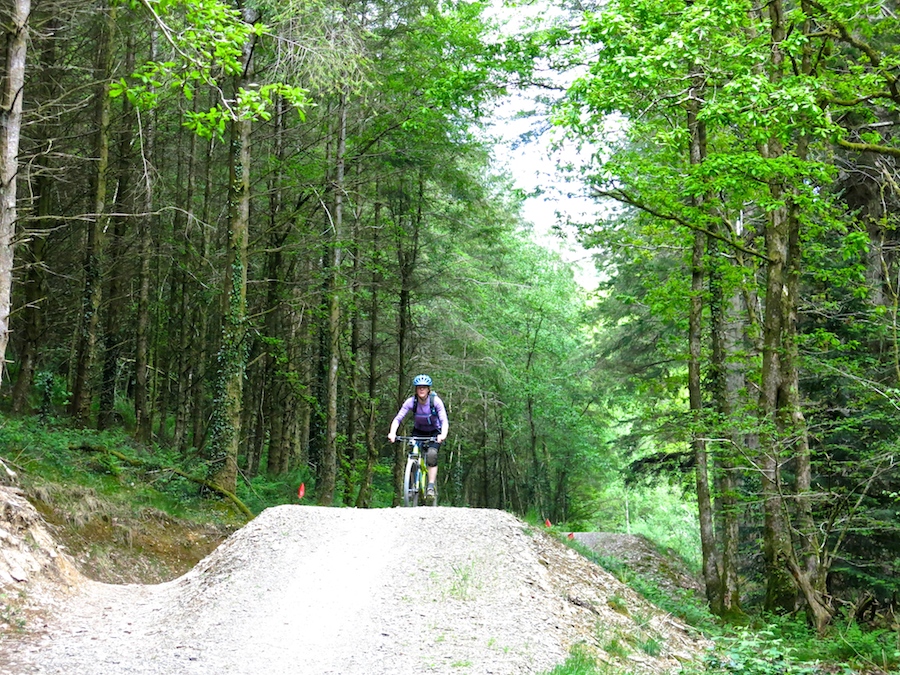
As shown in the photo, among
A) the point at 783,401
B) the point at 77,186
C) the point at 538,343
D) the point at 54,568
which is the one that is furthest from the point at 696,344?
the point at 538,343

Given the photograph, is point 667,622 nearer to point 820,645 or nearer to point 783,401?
point 820,645

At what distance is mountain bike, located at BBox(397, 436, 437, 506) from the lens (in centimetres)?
1113

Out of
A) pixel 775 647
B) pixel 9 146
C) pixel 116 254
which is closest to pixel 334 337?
pixel 116 254

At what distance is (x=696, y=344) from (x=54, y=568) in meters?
11.4

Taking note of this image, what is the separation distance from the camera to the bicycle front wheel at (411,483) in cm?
1114

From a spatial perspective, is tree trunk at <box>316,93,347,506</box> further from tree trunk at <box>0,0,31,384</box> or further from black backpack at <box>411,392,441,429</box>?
tree trunk at <box>0,0,31,384</box>

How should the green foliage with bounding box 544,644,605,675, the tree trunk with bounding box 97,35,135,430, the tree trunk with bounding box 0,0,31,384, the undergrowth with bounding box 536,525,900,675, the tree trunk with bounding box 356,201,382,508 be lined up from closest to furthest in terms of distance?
the green foliage with bounding box 544,644,605,675, the undergrowth with bounding box 536,525,900,675, the tree trunk with bounding box 0,0,31,384, the tree trunk with bounding box 97,35,135,430, the tree trunk with bounding box 356,201,382,508

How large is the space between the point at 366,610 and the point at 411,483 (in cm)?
456

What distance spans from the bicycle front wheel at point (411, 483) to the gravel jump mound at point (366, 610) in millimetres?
1489

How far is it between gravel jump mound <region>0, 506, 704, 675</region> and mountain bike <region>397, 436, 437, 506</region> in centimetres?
151

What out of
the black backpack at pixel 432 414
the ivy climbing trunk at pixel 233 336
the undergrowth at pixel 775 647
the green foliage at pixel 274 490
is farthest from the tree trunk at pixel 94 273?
the undergrowth at pixel 775 647

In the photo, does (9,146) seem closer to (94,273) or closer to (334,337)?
(94,273)

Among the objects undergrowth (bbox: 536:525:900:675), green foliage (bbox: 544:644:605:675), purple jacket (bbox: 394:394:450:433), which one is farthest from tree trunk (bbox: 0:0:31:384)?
undergrowth (bbox: 536:525:900:675)

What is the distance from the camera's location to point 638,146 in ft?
61.2
